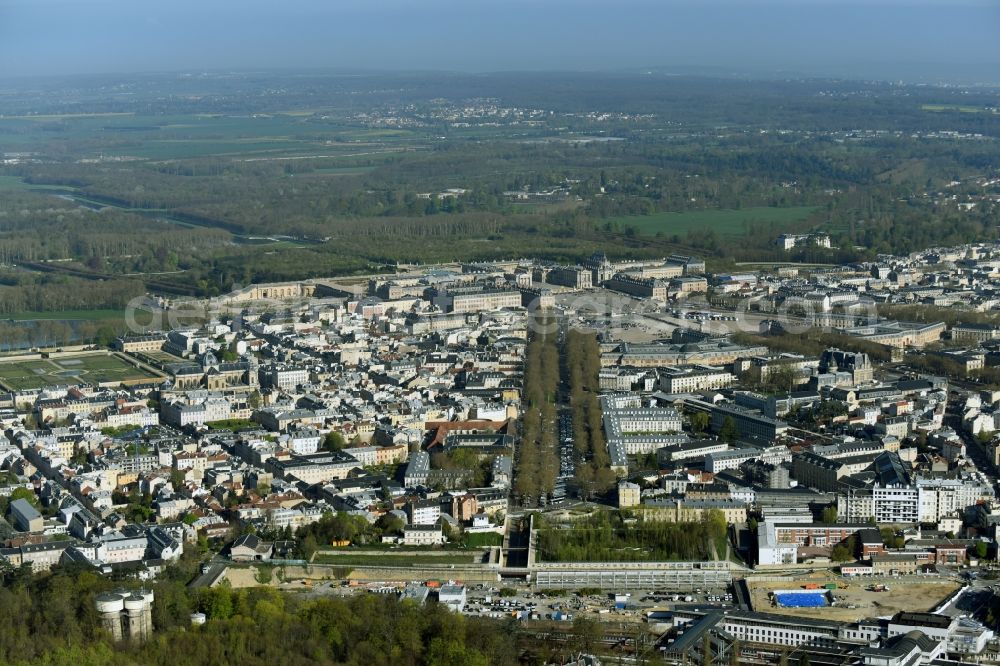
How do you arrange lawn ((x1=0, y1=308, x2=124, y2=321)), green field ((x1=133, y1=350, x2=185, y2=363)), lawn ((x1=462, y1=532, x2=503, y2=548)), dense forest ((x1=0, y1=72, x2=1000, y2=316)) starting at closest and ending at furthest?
lawn ((x1=462, y1=532, x2=503, y2=548))
green field ((x1=133, y1=350, x2=185, y2=363))
lawn ((x1=0, y1=308, x2=124, y2=321))
dense forest ((x1=0, y1=72, x2=1000, y2=316))

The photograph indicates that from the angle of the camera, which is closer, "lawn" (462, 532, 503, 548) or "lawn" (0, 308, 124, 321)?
"lawn" (462, 532, 503, 548)

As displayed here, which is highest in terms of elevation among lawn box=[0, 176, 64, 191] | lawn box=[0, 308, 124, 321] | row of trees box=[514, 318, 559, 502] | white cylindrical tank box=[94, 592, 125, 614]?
white cylindrical tank box=[94, 592, 125, 614]

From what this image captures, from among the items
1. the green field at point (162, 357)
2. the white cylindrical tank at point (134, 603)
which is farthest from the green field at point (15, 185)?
the white cylindrical tank at point (134, 603)

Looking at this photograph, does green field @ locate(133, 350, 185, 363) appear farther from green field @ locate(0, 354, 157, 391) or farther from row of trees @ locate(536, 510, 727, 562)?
row of trees @ locate(536, 510, 727, 562)

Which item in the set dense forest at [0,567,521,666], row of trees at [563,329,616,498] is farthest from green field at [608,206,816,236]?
dense forest at [0,567,521,666]

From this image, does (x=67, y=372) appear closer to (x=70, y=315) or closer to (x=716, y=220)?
(x=70, y=315)

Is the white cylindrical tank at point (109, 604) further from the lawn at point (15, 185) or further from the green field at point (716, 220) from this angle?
the lawn at point (15, 185)

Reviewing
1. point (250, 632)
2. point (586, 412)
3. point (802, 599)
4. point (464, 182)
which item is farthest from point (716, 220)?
point (250, 632)

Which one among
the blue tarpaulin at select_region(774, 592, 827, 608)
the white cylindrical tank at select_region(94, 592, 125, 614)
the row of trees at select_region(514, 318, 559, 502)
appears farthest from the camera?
the row of trees at select_region(514, 318, 559, 502)
